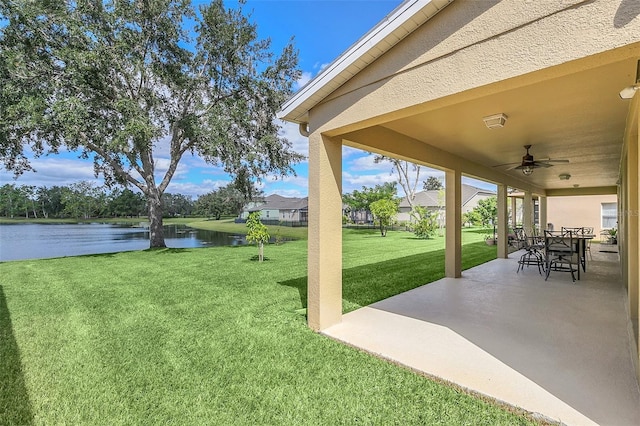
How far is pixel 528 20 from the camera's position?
2.47 meters

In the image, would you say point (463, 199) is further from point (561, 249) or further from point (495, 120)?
point (495, 120)

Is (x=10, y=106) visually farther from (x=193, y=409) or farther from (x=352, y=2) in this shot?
(x=193, y=409)

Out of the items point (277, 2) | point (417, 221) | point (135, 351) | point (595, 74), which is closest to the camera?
point (595, 74)

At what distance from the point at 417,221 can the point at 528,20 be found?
823 inches

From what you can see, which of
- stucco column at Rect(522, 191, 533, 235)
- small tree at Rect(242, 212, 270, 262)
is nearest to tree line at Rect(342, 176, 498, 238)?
stucco column at Rect(522, 191, 533, 235)

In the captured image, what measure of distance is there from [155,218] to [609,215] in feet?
82.5

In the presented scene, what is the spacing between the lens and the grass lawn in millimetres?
2652

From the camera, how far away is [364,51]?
3.57 m

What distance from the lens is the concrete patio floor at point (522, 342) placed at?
280 centimetres

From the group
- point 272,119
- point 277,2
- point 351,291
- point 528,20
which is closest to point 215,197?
point 272,119

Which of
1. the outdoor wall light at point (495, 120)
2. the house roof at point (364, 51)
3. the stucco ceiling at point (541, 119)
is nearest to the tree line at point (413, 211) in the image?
the stucco ceiling at point (541, 119)

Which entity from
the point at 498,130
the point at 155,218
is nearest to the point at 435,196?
the point at 155,218

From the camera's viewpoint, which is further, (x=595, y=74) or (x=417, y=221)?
(x=417, y=221)

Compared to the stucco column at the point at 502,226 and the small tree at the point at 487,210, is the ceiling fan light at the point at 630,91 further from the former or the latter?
the small tree at the point at 487,210
